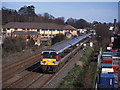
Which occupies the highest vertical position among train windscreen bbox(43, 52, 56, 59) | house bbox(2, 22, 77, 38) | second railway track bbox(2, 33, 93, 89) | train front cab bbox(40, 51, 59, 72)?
house bbox(2, 22, 77, 38)

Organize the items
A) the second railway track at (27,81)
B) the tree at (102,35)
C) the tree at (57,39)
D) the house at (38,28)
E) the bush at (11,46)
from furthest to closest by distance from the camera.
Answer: the house at (38,28) < the tree at (57,39) < the tree at (102,35) < the bush at (11,46) < the second railway track at (27,81)

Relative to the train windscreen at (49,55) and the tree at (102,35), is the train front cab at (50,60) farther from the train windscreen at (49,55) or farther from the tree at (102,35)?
the tree at (102,35)

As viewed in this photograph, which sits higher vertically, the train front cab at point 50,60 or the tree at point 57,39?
the tree at point 57,39

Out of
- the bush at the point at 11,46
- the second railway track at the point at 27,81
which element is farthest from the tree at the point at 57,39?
the second railway track at the point at 27,81

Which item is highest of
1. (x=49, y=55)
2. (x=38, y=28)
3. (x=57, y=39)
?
(x=38, y=28)

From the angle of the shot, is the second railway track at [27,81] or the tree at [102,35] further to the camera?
the tree at [102,35]

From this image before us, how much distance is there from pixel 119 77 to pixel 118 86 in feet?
7.45

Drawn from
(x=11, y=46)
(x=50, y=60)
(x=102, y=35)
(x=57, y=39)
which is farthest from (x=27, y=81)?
(x=57, y=39)

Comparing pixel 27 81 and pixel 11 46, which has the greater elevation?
pixel 11 46

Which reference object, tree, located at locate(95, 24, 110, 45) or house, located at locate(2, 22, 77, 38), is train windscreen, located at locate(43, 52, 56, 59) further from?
house, located at locate(2, 22, 77, 38)

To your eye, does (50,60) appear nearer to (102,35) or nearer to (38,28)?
(102,35)

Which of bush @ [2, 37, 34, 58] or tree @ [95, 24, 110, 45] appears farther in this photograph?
tree @ [95, 24, 110, 45]

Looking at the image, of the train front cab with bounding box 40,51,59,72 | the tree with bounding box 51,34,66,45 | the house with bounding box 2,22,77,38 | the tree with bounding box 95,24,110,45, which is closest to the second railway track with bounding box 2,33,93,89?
the train front cab with bounding box 40,51,59,72

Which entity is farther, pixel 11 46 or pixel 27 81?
pixel 11 46
